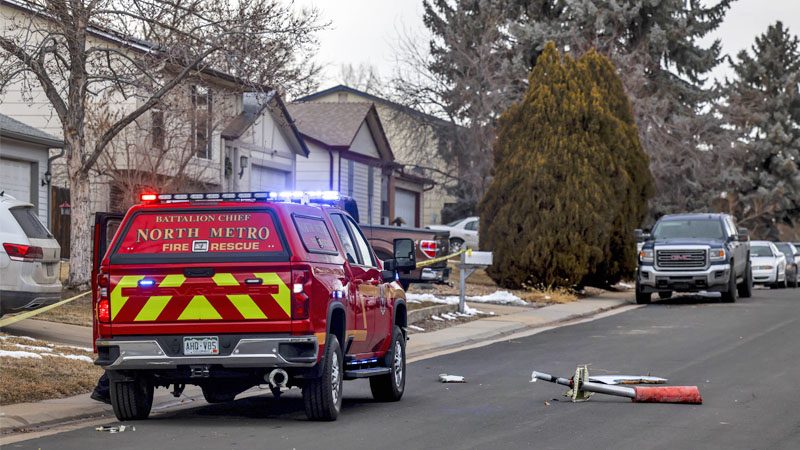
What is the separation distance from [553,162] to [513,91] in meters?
16.6

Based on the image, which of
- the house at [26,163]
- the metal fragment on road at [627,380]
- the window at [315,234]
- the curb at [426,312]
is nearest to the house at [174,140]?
the house at [26,163]

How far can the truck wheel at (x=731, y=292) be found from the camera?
3117 cm

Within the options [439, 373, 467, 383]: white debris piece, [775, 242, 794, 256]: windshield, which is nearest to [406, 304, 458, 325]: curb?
[439, 373, 467, 383]: white debris piece

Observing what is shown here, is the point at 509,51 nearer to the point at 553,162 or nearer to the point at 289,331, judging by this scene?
the point at 553,162

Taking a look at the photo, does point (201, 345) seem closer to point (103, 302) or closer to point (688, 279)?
point (103, 302)

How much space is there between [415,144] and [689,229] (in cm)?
2311

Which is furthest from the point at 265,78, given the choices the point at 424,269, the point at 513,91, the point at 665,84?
the point at 665,84

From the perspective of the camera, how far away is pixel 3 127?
93.7 ft

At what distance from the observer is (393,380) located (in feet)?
44.8

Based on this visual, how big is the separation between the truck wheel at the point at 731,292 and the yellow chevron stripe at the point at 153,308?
22.1 metres

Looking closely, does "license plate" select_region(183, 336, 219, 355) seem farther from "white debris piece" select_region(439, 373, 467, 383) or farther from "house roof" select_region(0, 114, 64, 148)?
"house roof" select_region(0, 114, 64, 148)

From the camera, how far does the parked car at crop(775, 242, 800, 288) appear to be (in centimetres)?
4481

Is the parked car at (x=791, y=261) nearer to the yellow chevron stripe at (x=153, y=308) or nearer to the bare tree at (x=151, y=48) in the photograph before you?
the bare tree at (x=151, y=48)

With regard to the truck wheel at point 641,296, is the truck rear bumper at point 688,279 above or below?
above
